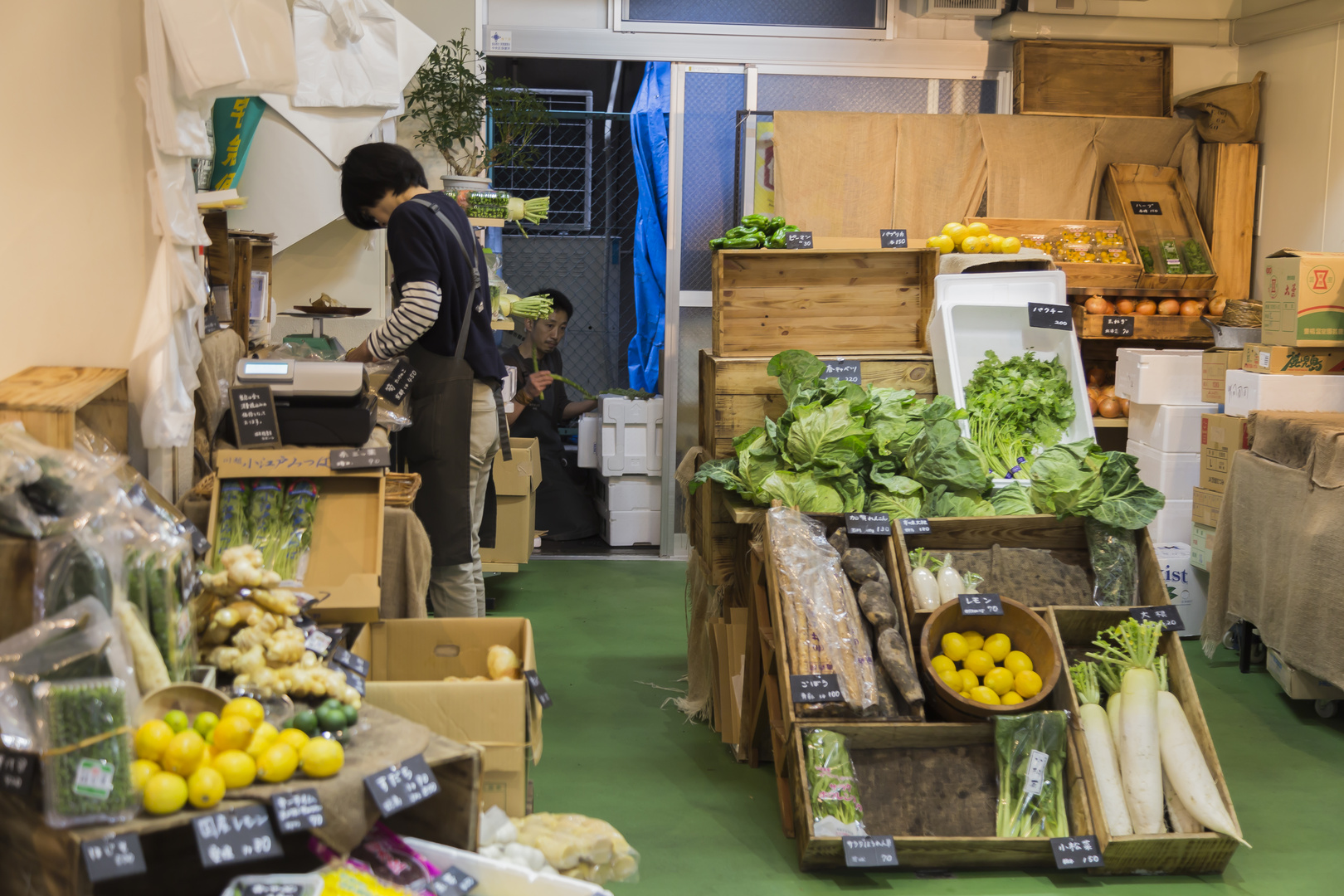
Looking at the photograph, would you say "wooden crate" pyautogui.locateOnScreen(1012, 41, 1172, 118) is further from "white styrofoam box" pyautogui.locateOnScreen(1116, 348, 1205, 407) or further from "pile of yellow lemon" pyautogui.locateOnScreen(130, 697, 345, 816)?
"pile of yellow lemon" pyautogui.locateOnScreen(130, 697, 345, 816)

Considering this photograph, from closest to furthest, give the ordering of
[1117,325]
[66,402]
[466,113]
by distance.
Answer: [66,402] → [466,113] → [1117,325]

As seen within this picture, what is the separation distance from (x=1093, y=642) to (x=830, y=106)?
3.90 m

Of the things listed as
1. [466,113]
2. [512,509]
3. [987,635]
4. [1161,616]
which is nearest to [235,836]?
[987,635]

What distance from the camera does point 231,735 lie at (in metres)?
1.62

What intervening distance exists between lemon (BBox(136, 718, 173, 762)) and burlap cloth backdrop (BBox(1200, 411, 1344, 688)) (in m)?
3.62

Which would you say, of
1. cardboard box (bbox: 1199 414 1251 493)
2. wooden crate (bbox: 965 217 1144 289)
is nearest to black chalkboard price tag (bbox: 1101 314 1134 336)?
wooden crate (bbox: 965 217 1144 289)

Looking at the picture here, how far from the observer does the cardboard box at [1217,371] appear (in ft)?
15.3

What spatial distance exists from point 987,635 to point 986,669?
0.43 feet

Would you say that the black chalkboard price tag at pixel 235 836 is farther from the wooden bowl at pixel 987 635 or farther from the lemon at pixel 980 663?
the lemon at pixel 980 663

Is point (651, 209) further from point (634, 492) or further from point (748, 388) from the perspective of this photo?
point (748, 388)

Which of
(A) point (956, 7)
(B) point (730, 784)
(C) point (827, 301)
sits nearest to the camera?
(B) point (730, 784)

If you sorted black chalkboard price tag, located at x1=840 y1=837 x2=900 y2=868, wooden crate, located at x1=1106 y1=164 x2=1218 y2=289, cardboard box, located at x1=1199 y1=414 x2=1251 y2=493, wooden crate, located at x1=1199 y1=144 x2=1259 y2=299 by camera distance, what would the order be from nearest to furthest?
black chalkboard price tag, located at x1=840 y1=837 x2=900 y2=868, cardboard box, located at x1=1199 y1=414 x2=1251 y2=493, wooden crate, located at x1=1106 y1=164 x2=1218 y2=289, wooden crate, located at x1=1199 y1=144 x2=1259 y2=299

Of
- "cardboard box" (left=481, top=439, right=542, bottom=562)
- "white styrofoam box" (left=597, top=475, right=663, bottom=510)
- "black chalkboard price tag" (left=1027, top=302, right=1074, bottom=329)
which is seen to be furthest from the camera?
"white styrofoam box" (left=597, top=475, right=663, bottom=510)

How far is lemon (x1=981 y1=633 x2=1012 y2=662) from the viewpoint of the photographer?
3.03 metres
